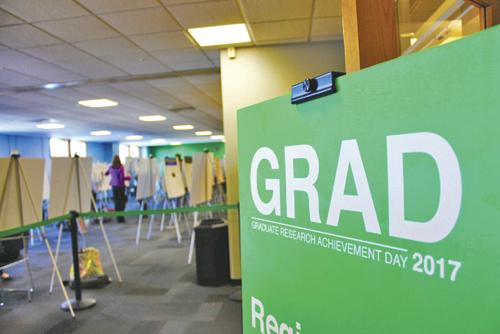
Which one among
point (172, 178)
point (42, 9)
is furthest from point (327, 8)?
point (172, 178)

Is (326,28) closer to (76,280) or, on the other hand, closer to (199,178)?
(199,178)

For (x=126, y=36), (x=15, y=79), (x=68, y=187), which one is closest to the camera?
(x=126, y=36)

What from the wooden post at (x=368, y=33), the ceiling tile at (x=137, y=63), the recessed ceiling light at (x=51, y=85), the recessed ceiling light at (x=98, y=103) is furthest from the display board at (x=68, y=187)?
the wooden post at (x=368, y=33)

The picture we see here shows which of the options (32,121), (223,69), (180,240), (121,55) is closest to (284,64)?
(223,69)

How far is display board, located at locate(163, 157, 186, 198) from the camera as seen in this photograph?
19.7 feet

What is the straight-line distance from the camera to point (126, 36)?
358cm

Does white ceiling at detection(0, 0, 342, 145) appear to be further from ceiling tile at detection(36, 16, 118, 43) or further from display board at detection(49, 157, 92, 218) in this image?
display board at detection(49, 157, 92, 218)

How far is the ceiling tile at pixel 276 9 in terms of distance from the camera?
298cm

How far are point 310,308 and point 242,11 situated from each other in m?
2.92

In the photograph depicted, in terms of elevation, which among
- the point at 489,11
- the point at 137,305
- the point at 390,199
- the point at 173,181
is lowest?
the point at 137,305

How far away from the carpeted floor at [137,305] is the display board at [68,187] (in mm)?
915

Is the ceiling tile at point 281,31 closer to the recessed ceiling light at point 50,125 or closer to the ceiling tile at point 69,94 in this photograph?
the ceiling tile at point 69,94

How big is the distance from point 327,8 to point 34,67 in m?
3.43

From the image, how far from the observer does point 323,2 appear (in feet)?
A: 9.89
